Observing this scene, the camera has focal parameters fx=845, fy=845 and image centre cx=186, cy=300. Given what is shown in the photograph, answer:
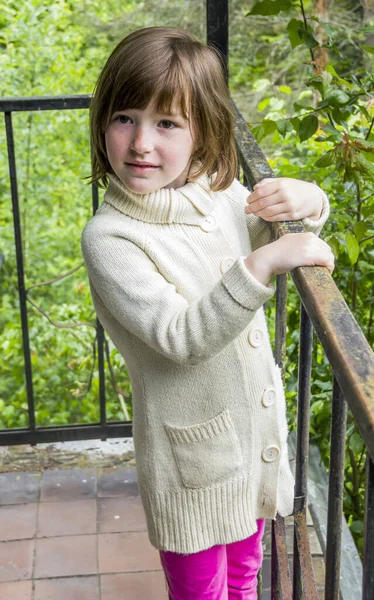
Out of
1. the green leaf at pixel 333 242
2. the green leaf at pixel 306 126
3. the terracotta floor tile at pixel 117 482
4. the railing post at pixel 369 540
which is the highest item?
the green leaf at pixel 306 126

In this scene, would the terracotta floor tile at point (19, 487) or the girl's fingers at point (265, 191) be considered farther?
the terracotta floor tile at point (19, 487)

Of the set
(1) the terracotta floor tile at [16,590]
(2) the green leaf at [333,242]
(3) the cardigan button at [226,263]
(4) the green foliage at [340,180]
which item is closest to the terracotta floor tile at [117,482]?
(1) the terracotta floor tile at [16,590]

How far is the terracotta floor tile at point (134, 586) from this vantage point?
6.93 feet

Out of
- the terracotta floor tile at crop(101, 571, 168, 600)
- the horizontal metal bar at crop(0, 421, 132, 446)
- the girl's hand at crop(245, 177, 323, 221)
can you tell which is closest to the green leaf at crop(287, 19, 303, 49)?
the girl's hand at crop(245, 177, 323, 221)

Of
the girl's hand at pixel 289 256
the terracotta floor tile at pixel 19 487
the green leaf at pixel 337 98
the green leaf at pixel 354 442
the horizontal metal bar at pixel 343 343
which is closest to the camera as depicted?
the horizontal metal bar at pixel 343 343

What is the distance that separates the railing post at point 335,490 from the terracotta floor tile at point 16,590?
116 centimetres

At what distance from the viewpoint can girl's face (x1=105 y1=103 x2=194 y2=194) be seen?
132 cm

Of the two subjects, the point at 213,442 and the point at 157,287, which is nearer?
the point at 157,287

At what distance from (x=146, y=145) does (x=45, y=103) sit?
3.29 ft

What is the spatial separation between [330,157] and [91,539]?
120 cm

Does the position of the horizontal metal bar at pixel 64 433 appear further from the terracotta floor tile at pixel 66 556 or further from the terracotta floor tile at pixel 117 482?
the terracotta floor tile at pixel 66 556

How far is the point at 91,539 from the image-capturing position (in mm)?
2301

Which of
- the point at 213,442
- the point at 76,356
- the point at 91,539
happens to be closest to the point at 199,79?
the point at 213,442

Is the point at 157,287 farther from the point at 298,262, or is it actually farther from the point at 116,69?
the point at 116,69
